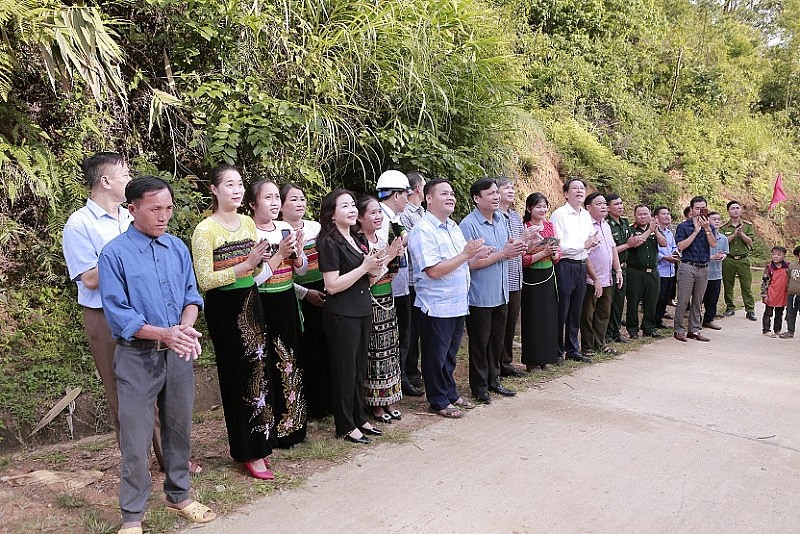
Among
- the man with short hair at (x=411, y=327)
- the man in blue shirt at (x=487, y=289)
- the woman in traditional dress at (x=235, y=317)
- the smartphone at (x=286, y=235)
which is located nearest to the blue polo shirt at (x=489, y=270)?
the man in blue shirt at (x=487, y=289)

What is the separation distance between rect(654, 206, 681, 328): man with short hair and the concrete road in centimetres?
272

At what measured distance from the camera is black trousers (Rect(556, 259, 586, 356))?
6.47 metres

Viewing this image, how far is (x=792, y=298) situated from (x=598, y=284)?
3.01 metres

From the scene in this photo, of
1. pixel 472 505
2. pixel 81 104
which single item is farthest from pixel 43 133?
pixel 472 505

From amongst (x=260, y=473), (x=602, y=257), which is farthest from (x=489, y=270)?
(x=260, y=473)

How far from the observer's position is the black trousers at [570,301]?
6.47m

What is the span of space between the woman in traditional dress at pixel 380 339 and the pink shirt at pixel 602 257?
9.75 ft

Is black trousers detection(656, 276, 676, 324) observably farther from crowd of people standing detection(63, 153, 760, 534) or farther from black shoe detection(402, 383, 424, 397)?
black shoe detection(402, 383, 424, 397)

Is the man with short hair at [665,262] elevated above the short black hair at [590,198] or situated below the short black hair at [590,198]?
below

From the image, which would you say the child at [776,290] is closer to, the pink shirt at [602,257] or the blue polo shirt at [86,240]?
the pink shirt at [602,257]

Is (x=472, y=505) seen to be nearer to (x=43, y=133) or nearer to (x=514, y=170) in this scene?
(x=43, y=133)

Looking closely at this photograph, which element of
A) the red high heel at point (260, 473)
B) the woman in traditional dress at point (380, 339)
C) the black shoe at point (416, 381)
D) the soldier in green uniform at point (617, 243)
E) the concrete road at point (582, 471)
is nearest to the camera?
the concrete road at point (582, 471)

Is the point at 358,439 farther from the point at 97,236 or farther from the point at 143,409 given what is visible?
the point at 97,236

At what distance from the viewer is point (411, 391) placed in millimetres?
5516
